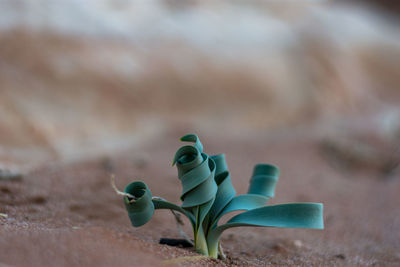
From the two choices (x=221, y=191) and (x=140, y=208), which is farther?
(x=221, y=191)

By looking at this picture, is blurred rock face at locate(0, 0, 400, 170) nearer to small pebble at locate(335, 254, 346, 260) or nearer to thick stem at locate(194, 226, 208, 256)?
thick stem at locate(194, 226, 208, 256)

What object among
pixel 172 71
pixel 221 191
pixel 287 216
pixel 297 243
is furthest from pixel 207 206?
pixel 172 71

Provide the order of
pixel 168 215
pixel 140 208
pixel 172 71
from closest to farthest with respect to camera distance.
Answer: pixel 140 208 → pixel 168 215 → pixel 172 71

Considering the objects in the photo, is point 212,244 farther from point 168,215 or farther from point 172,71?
point 172,71

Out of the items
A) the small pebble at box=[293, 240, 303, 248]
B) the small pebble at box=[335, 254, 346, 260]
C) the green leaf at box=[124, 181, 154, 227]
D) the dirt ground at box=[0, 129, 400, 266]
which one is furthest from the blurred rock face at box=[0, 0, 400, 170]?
the small pebble at box=[335, 254, 346, 260]

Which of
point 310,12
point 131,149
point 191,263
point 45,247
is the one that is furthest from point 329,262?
point 310,12

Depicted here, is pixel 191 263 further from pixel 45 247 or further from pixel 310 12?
pixel 310 12

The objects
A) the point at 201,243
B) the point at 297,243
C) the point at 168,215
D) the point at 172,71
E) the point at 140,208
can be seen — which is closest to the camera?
the point at 140,208
